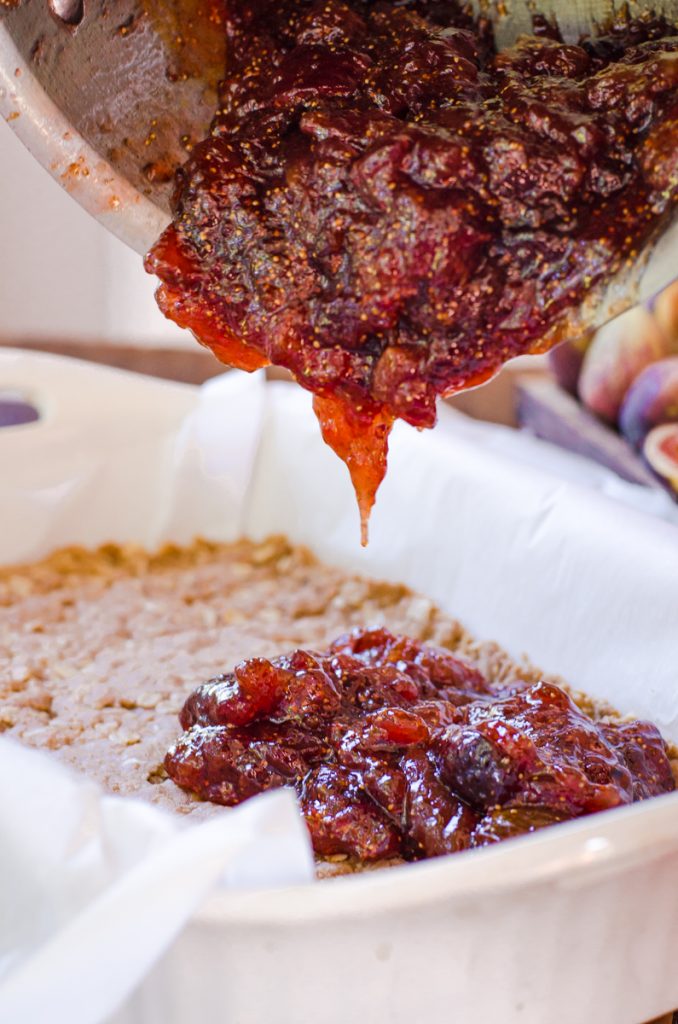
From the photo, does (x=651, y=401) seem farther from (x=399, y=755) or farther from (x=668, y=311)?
(x=399, y=755)

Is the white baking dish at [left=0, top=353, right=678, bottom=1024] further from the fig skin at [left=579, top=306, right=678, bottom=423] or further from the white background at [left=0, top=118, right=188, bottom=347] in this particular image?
the white background at [left=0, top=118, right=188, bottom=347]

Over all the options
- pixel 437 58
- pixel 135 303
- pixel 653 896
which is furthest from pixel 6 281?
pixel 653 896

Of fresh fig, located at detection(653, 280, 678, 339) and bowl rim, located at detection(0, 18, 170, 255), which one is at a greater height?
bowl rim, located at detection(0, 18, 170, 255)

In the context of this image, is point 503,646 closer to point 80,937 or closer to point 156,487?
point 156,487

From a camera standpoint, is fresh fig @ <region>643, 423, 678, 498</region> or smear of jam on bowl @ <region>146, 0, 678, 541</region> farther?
fresh fig @ <region>643, 423, 678, 498</region>

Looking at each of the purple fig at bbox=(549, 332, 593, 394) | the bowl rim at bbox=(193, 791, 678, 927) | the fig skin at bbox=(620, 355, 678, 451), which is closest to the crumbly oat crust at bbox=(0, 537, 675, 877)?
the bowl rim at bbox=(193, 791, 678, 927)

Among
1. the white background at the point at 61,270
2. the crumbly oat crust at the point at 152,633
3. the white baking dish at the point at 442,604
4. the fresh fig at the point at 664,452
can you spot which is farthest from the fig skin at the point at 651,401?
the white background at the point at 61,270
